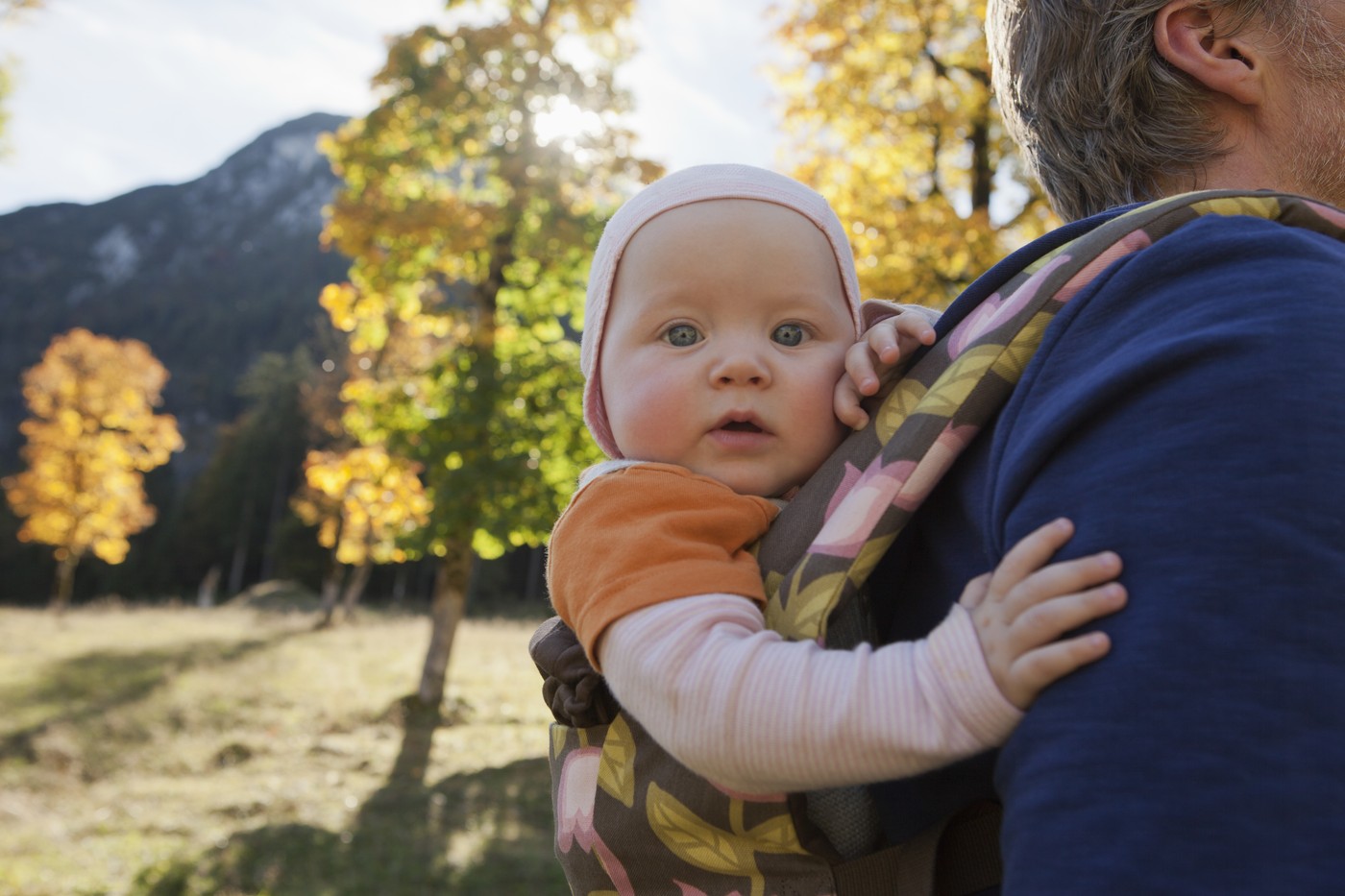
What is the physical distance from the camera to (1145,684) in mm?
739

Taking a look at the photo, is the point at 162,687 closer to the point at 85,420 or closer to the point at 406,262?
the point at 406,262

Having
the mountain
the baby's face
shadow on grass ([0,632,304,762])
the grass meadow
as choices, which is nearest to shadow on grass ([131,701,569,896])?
the grass meadow

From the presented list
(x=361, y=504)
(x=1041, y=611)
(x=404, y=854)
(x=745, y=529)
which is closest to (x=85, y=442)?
(x=361, y=504)

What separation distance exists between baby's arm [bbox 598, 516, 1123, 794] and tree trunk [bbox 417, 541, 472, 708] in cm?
1166

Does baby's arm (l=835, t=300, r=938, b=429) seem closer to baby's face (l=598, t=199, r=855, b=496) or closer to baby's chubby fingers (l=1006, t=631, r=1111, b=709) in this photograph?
baby's face (l=598, t=199, r=855, b=496)

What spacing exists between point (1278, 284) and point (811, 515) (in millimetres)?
547

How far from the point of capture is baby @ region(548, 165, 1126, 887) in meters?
0.91

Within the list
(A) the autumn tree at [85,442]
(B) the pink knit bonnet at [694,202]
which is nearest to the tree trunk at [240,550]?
(A) the autumn tree at [85,442]

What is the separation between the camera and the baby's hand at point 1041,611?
0.80 meters

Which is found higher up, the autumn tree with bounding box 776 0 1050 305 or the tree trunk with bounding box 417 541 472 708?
the autumn tree with bounding box 776 0 1050 305

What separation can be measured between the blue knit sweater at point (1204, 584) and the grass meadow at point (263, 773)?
7.05 metres

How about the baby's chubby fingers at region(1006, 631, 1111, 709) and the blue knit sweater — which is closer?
the blue knit sweater

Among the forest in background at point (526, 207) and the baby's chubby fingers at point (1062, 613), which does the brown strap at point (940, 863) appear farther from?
the forest in background at point (526, 207)

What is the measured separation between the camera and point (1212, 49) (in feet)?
4.92
